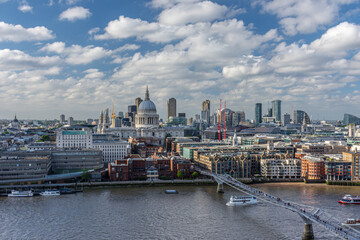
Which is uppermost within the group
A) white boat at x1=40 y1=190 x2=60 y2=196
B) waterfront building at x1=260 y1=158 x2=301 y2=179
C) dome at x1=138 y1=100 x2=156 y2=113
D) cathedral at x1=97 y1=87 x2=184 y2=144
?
dome at x1=138 y1=100 x2=156 y2=113

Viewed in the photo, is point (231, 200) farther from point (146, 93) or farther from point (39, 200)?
point (146, 93)

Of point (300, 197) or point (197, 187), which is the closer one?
point (300, 197)

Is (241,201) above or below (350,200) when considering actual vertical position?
above

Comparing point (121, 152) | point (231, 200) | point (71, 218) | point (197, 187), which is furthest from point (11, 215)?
point (121, 152)

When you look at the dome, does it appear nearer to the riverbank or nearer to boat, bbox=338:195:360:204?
the riverbank

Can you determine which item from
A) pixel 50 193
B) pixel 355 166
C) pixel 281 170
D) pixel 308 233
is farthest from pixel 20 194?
pixel 355 166

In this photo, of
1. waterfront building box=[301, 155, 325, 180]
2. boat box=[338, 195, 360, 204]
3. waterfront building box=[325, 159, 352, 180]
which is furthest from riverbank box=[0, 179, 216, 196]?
boat box=[338, 195, 360, 204]

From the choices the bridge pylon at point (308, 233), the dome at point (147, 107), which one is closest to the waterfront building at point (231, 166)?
the bridge pylon at point (308, 233)

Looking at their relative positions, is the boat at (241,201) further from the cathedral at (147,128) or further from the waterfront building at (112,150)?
the cathedral at (147,128)

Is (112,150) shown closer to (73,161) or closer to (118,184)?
(73,161)
